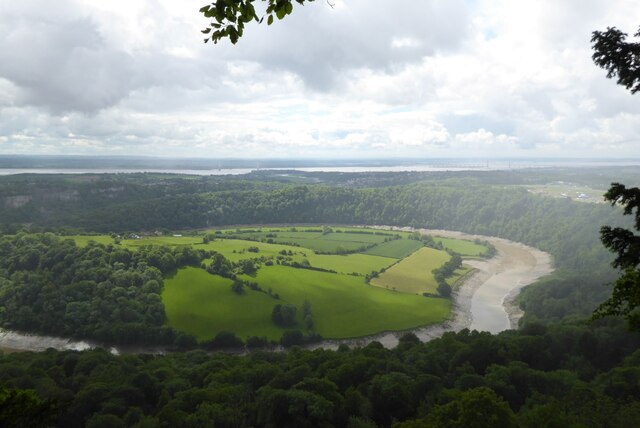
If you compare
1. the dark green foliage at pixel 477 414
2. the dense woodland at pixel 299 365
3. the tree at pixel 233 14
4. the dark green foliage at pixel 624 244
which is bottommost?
the dense woodland at pixel 299 365

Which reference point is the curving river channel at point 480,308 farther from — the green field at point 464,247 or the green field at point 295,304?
the green field at point 464,247

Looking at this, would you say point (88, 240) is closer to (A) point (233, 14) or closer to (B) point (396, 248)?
(B) point (396, 248)

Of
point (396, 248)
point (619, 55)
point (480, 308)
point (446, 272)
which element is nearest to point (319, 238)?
point (396, 248)

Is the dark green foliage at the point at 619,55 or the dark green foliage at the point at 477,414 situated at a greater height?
the dark green foliage at the point at 619,55

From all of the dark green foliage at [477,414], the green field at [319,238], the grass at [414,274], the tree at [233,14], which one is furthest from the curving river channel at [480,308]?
the tree at [233,14]

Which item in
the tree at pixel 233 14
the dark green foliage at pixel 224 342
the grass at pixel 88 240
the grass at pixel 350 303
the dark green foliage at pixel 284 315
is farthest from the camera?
the grass at pixel 88 240

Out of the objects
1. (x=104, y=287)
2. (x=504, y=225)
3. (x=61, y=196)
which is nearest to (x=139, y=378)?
(x=104, y=287)

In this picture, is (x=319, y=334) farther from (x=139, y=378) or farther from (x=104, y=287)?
(x=104, y=287)
